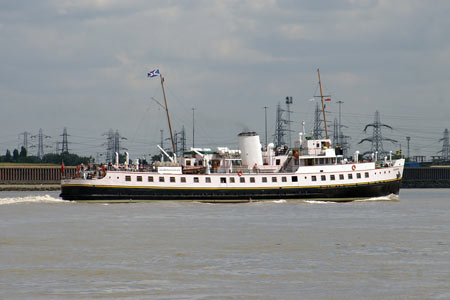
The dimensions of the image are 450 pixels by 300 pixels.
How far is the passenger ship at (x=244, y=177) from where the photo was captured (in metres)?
66.3

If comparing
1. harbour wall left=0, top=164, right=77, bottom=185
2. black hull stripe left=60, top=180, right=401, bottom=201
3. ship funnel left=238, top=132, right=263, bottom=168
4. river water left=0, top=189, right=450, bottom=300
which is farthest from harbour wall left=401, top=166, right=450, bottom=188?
river water left=0, top=189, right=450, bottom=300

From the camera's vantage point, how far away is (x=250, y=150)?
72.7 metres

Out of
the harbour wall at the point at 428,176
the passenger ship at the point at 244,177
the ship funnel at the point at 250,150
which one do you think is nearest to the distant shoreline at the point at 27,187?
the harbour wall at the point at 428,176

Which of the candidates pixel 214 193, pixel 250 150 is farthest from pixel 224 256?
pixel 250 150

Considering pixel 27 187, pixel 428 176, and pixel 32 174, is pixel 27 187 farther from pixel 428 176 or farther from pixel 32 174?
pixel 428 176

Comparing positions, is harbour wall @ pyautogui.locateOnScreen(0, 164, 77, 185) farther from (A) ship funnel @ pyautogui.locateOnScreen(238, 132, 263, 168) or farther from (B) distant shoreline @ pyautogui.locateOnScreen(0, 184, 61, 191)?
(A) ship funnel @ pyautogui.locateOnScreen(238, 132, 263, 168)

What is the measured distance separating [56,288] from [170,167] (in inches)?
1772

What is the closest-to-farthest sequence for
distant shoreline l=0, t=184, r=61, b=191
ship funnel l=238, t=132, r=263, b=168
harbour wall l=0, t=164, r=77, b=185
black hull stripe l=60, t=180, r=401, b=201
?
black hull stripe l=60, t=180, r=401, b=201, ship funnel l=238, t=132, r=263, b=168, distant shoreline l=0, t=184, r=61, b=191, harbour wall l=0, t=164, r=77, b=185

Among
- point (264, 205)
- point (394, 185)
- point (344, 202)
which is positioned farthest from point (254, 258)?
point (394, 185)

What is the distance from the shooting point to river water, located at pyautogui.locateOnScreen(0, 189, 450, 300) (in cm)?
2305

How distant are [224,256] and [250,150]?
42181 millimetres

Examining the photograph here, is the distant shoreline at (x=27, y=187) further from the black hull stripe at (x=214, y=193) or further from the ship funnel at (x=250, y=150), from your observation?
the ship funnel at (x=250, y=150)

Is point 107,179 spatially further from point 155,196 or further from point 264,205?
point 264,205

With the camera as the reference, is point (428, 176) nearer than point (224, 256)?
No
